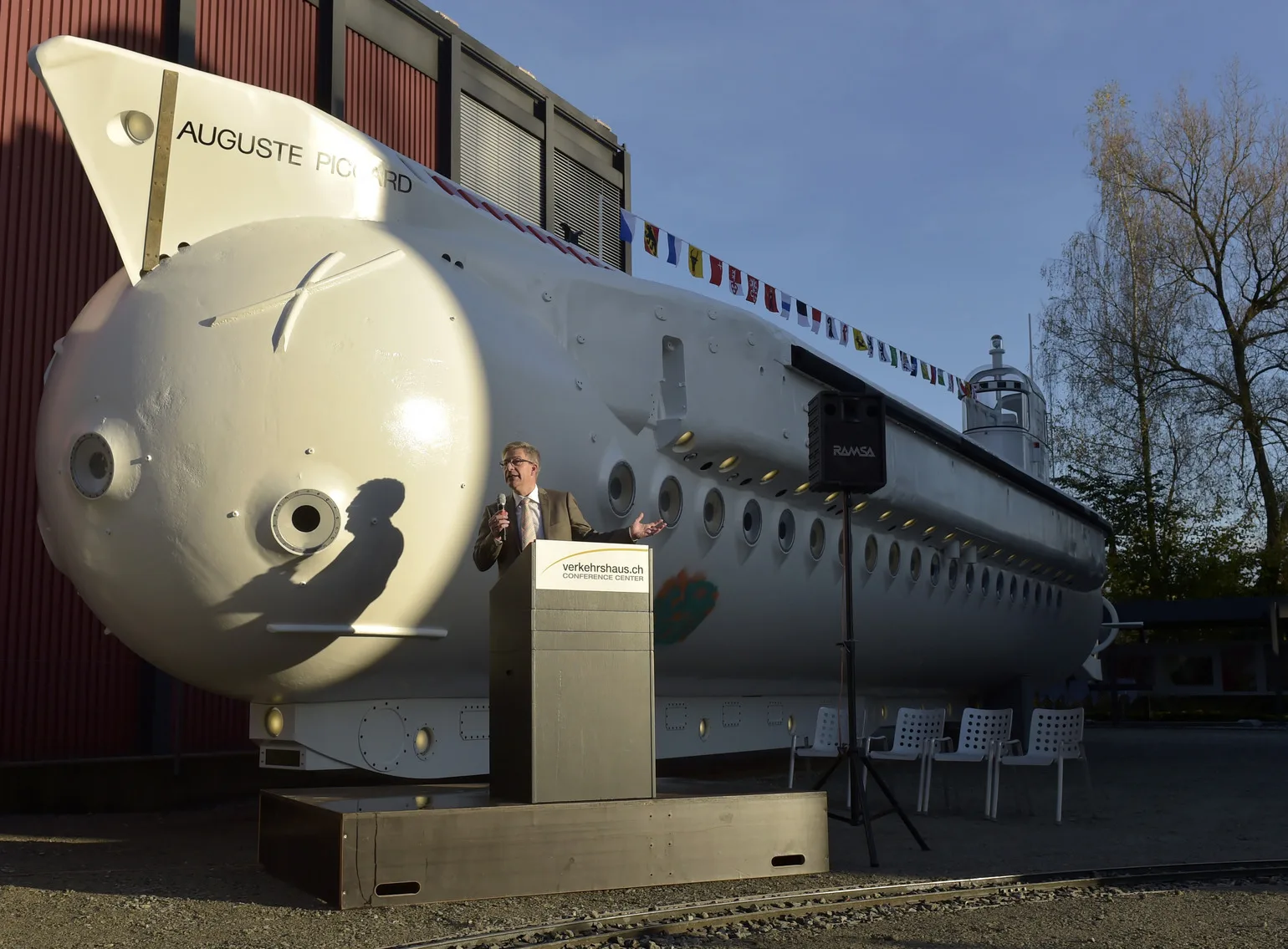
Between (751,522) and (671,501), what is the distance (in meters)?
1.36

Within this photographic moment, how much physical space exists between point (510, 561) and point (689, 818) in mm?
1703

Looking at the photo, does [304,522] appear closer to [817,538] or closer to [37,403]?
[817,538]

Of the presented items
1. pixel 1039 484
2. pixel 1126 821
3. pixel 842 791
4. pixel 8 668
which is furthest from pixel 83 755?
pixel 1039 484

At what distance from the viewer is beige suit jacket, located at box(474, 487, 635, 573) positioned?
648 centimetres

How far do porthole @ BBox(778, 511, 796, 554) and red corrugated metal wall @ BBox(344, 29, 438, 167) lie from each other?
776 cm

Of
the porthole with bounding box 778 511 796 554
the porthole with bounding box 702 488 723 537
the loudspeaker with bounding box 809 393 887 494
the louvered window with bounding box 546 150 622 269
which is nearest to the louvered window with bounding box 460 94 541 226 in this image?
the louvered window with bounding box 546 150 622 269

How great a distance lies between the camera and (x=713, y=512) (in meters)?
9.94

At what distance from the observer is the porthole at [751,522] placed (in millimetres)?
10414

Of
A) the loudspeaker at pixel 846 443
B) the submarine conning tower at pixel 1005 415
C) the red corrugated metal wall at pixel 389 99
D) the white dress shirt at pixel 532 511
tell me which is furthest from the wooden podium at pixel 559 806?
the submarine conning tower at pixel 1005 415

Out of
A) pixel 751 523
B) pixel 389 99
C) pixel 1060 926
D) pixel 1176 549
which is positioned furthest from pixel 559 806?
pixel 1176 549

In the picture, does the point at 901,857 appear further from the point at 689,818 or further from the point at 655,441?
the point at 655,441

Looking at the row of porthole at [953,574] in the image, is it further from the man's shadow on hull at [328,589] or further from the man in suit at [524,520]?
the man's shadow on hull at [328,589]

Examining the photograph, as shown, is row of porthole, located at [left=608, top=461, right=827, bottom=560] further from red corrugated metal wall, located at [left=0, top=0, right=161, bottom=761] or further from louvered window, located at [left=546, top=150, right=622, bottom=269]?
louvered window, located at [left=546, top=150, right=622, bottom=269]

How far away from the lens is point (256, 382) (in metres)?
6.97
